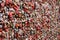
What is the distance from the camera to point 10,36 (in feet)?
11.3

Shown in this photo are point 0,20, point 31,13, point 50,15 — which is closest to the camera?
point 0,20

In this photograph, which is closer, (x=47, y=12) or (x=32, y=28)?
(x=32, y=28)

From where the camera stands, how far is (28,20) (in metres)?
4.02

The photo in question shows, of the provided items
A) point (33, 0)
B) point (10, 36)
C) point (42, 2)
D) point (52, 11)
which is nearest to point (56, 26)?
point (52, 11)

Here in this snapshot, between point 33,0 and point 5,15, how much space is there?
3.80 ft

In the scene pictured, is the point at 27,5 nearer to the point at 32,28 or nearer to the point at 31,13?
the point at 31,13

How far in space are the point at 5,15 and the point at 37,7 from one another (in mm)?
1243

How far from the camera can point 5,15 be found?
339 cm

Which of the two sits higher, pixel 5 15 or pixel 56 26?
pixel 5 15

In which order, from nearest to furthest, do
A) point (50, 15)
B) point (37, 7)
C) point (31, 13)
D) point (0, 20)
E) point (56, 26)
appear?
1. point (0, 20)
2. point (31, 13)
3. point (37, 7)
4. point (50, 15)
5. point (56, 26)

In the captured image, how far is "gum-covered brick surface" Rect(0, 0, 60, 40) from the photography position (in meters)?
3.40

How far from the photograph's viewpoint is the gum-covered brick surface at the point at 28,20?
3.40 meters

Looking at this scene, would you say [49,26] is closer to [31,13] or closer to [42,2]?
[42,2]

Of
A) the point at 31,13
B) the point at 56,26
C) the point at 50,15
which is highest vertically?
the point at 31,13
